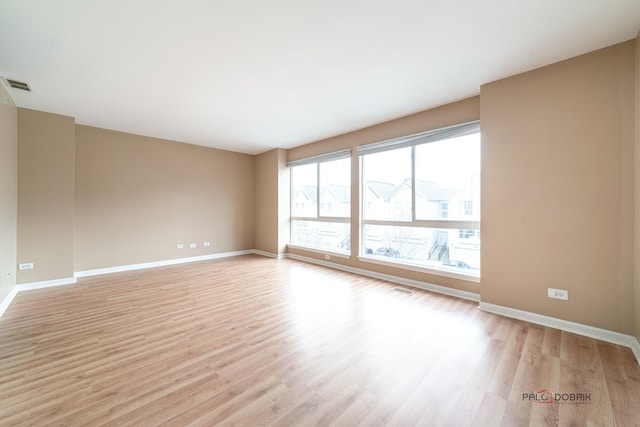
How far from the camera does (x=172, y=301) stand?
342 centimetres

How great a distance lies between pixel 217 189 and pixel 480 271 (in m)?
6.01

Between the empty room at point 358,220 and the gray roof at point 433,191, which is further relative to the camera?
the gray roof at point 433,191

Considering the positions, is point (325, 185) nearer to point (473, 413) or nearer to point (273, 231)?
point (273, 231)

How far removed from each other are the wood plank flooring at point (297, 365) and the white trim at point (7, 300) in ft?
0.28

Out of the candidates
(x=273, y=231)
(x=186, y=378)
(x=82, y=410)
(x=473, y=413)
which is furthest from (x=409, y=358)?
(x=273, y=231)

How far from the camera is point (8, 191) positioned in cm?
341

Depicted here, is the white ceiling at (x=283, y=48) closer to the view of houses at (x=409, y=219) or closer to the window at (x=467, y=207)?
the view of houses at (x=409, y=219)

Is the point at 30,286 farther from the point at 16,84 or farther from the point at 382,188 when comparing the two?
the point at 382,188

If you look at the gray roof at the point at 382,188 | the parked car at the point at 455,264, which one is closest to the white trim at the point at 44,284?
the gray roof at the point at 382,188

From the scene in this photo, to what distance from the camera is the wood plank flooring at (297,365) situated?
1.53m

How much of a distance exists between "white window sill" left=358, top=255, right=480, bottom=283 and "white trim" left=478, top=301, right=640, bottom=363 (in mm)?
404

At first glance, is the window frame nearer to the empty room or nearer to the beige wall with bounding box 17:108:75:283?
the empty room

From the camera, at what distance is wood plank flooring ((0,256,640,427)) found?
1.53 m

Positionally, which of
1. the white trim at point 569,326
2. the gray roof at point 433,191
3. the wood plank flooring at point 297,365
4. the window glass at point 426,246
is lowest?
the wood plank flooring at point 297,365
